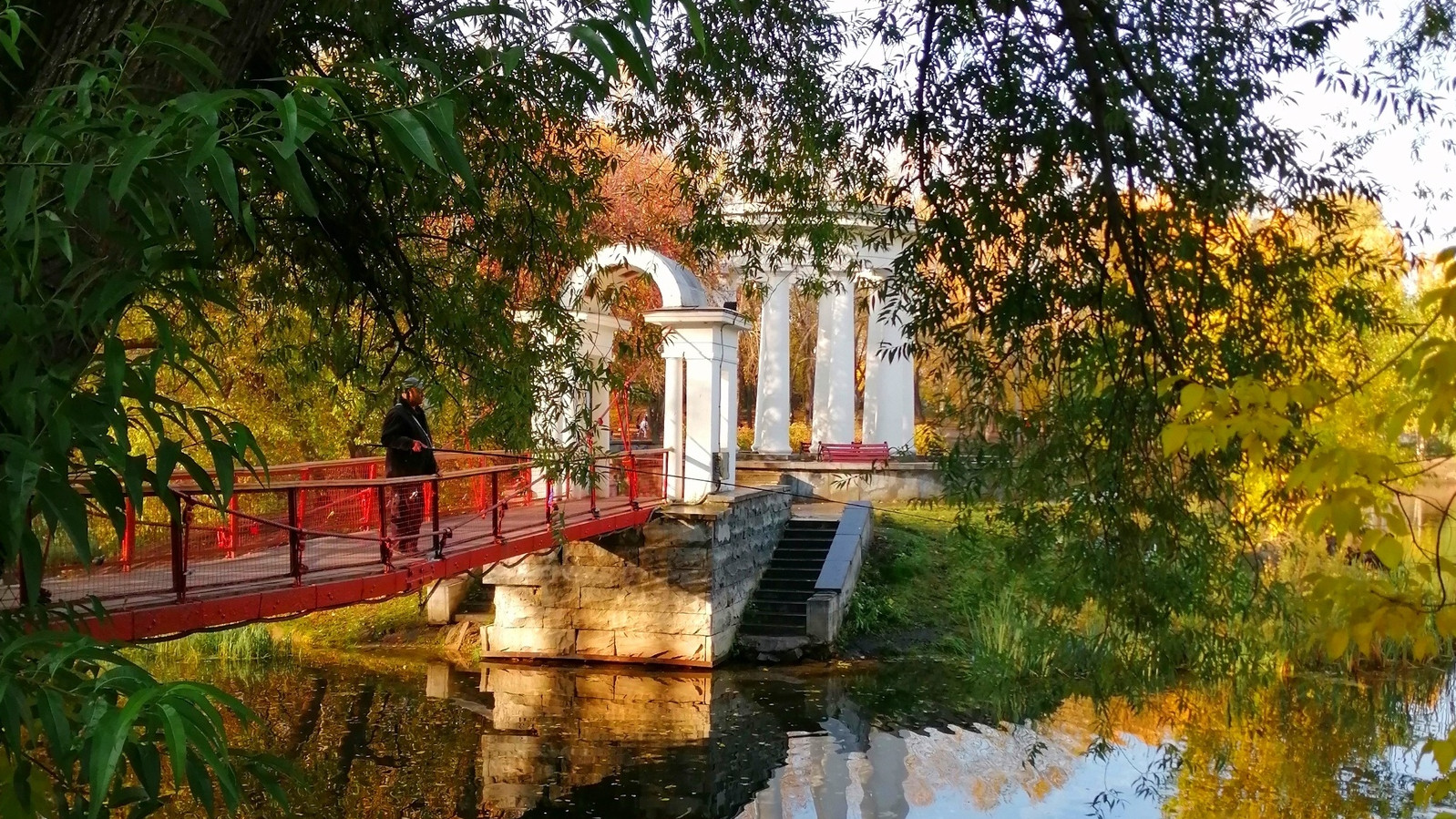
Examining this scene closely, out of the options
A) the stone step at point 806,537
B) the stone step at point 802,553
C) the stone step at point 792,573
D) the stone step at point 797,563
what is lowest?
the stone step at point 792,573

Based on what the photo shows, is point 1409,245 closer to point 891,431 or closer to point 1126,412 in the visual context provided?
point 1126,412

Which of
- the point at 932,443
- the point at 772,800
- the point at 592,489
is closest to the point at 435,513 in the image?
the point at 592,489

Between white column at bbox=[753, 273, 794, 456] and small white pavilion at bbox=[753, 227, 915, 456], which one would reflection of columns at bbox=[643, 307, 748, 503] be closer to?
small white pavilion at bbox=[753, 227, 915, 456]

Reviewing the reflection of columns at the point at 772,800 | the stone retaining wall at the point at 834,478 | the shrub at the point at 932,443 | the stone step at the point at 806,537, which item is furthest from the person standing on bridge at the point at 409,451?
the stone retaining wall at the point at 834,478

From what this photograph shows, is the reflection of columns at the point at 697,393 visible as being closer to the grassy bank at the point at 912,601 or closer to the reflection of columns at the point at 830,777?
the grassy bank at the point at 912,601

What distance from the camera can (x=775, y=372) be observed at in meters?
22.8

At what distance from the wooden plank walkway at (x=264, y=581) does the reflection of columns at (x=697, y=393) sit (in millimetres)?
3692

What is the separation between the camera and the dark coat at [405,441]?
10891 mm

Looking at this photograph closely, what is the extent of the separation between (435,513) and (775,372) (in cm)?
1290

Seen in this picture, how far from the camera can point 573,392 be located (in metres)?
6.82

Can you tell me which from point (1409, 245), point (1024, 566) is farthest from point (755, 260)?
point (1409, 245)

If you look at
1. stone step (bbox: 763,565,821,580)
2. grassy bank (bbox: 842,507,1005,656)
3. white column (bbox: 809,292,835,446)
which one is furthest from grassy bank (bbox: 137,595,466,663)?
white column (bbox: 809,292,835,446)

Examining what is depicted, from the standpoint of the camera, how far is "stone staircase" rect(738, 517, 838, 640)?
15602 millimetres

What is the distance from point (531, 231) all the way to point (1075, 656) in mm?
3407
